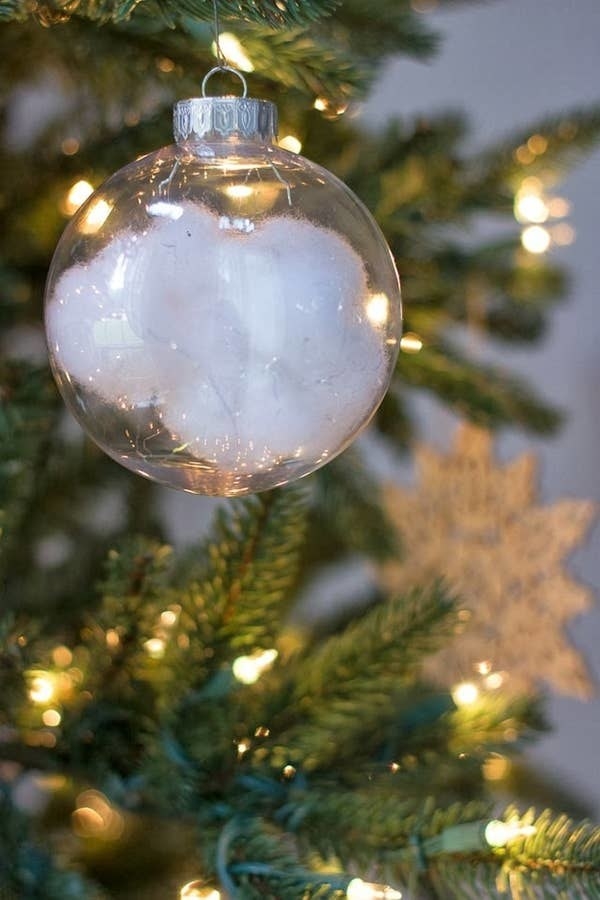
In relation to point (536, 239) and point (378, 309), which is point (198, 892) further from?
point (536, 239)

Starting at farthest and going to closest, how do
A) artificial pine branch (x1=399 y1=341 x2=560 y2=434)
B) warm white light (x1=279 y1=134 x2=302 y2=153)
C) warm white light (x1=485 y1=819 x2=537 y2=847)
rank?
artificial pine branch (x1=399 y1=341 x2=560 y2=434)
warm white light (x1=279 y1=134 x2=302 y2=153)
warm white light (x1=485 y1=819 x2=537 y2=847)

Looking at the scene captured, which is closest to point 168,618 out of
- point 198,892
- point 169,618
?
point 169,618

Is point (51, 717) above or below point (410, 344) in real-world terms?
below

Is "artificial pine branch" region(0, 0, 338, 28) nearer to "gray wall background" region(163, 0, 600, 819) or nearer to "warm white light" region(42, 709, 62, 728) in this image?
"warm white light" region(42, 709, 62, 728)

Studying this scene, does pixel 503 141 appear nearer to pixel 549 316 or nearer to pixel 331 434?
pixel 549 316

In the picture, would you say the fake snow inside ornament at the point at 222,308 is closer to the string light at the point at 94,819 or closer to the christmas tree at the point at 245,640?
the christmas tree at the point at 245,640

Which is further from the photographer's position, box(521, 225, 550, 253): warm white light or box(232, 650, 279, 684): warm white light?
box(521, 225, 550, 253): warm white light

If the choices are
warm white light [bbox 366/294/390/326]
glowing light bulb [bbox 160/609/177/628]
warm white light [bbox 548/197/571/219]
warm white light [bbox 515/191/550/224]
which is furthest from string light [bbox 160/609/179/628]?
warm white light [bbox 548/197/571/219]
